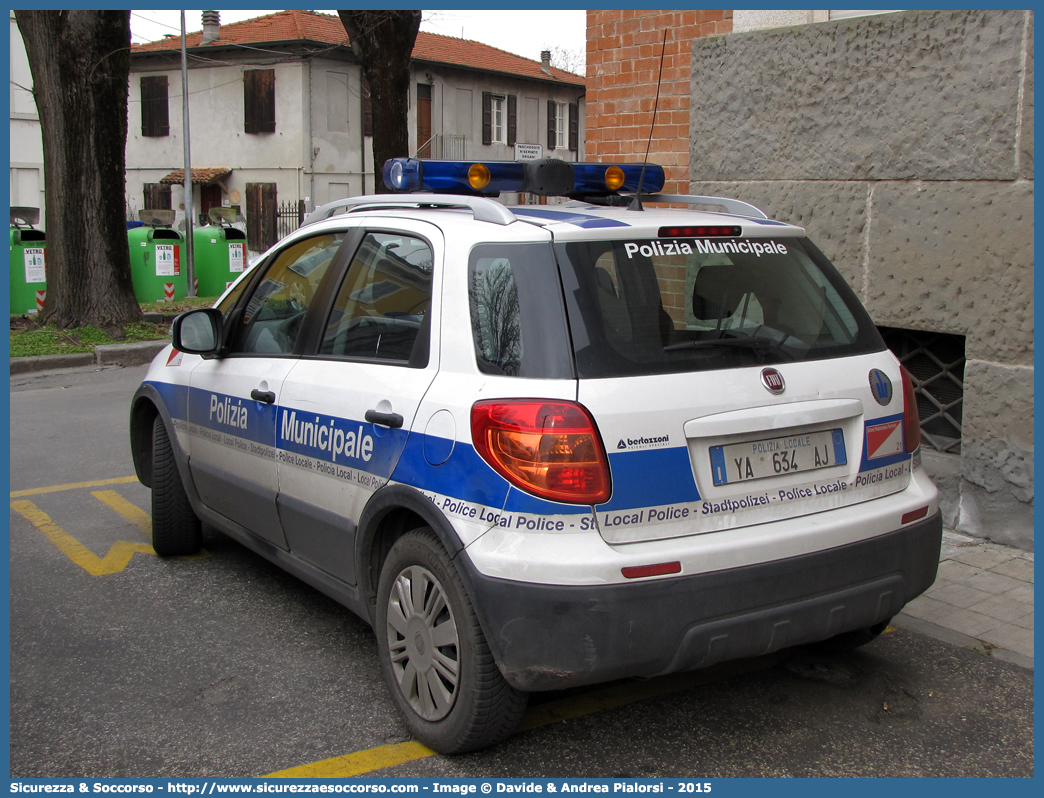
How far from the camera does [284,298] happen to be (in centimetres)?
434

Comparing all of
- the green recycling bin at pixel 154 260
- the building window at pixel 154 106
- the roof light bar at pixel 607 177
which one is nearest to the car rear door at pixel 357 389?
the roof light bar at pixel 607 177

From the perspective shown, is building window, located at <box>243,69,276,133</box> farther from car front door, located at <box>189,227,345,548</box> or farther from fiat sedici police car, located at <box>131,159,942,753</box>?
fiat sedici police car, located at <box>131,159,942,753</box>

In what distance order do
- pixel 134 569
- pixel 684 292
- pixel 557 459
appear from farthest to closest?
pixel 134 569 → pixel 684 292 → pixel 557 459

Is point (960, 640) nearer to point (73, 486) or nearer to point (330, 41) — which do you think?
point (73, 486)

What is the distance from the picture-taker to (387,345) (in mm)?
3525

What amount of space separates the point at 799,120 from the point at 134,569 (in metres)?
4.63

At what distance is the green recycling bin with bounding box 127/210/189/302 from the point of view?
15.4 metres

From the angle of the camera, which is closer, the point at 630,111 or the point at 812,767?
the point at 812,767

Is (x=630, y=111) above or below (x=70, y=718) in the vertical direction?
above

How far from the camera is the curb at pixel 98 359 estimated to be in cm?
1087

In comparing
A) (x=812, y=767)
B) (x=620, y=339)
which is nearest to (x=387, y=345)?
(x=620, y=339)

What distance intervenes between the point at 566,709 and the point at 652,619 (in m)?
0.89

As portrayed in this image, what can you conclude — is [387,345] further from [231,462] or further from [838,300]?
[838,300]

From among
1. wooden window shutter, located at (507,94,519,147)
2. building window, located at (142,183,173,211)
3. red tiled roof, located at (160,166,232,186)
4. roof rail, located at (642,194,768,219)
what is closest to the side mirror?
roof rail, located at (642,194,768,219)
